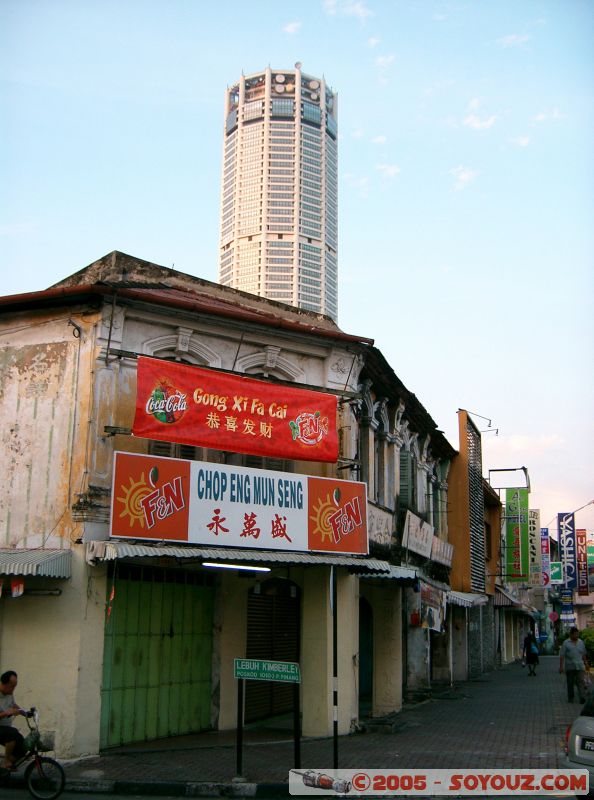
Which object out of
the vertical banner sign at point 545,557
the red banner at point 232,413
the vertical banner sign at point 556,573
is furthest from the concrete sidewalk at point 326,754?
the vertical banner sign at point 545,557

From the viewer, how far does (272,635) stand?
1658cm

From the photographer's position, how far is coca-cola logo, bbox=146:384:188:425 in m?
13.0

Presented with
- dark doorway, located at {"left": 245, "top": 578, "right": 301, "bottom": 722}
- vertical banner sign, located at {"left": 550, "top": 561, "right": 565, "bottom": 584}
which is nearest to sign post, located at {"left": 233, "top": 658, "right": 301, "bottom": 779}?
dark doorway, located at {"left": 245, "top": 578, "right": 301, "bottom": 722}

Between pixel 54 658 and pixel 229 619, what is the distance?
3751 millimetres

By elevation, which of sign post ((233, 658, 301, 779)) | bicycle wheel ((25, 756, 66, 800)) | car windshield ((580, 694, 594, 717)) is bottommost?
bicycle wheel ((25, 756, 66, 800))

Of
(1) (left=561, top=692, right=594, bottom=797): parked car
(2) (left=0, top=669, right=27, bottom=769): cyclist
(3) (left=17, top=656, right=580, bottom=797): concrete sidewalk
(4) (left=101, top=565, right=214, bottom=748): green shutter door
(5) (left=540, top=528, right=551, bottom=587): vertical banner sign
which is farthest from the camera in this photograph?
(5) (left=540, top=528, right=551, bottom=587): vertical banner sign

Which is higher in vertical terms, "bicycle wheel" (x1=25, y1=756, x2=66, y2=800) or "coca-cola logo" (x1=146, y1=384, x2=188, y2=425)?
"coca-cola logo" (x1=146, y1=384, x2=188, y2=425)

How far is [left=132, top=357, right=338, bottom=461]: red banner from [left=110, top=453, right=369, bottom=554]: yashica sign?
413 mm

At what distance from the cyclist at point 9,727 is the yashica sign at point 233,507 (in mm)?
2533

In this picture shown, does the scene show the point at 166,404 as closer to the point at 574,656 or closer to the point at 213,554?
the point at 213,554

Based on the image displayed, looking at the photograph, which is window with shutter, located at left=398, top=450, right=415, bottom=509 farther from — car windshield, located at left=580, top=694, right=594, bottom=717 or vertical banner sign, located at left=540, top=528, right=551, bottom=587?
vertical banner sign, located at left=540, top=528, right=551, bottom=587

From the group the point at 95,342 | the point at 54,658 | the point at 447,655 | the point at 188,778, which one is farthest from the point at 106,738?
the point at 447,655

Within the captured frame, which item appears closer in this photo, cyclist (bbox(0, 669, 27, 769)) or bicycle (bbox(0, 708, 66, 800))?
bicycle (bbox(0, 708, 66, 800))

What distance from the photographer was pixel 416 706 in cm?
2062
